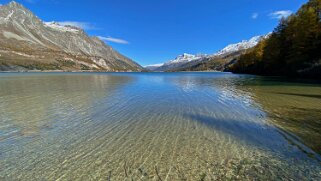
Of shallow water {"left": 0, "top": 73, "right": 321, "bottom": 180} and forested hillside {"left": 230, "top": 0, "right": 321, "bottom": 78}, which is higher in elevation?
forested hillside {"left": 230, "top": 0, "right": 321, "bottom": 78}

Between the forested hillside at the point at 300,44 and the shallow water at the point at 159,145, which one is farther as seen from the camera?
the forested hillside at the point at 300,44

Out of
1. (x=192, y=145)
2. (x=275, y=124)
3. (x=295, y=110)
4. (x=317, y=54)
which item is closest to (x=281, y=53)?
(x=317, y=54)

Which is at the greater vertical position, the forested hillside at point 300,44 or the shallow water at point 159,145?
the forested hillside at point 300,44

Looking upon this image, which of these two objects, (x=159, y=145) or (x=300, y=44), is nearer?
(x=159, y=145)

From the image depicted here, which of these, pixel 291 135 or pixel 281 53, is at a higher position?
pixel 281 53

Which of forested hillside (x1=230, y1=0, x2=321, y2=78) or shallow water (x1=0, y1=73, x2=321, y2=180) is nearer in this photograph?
shallow water (x1=0, y1=73, x2=321, y2=180)

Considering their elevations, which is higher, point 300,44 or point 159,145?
point 300,44

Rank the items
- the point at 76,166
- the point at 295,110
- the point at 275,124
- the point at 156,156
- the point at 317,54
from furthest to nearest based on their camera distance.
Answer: the point at 317,54
the point at 295,110
the point at 275,124
the point at 156,156
the point at 76,166

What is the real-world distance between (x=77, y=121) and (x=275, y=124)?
41.0 feet

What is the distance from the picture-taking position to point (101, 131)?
11570mm

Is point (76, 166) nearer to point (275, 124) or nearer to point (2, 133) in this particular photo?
point (2, 133)

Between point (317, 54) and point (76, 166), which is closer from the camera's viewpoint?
point (76, 166)

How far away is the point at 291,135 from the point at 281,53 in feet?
226

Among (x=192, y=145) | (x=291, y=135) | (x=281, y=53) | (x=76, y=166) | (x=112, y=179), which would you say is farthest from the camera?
(x=281, y=53)
